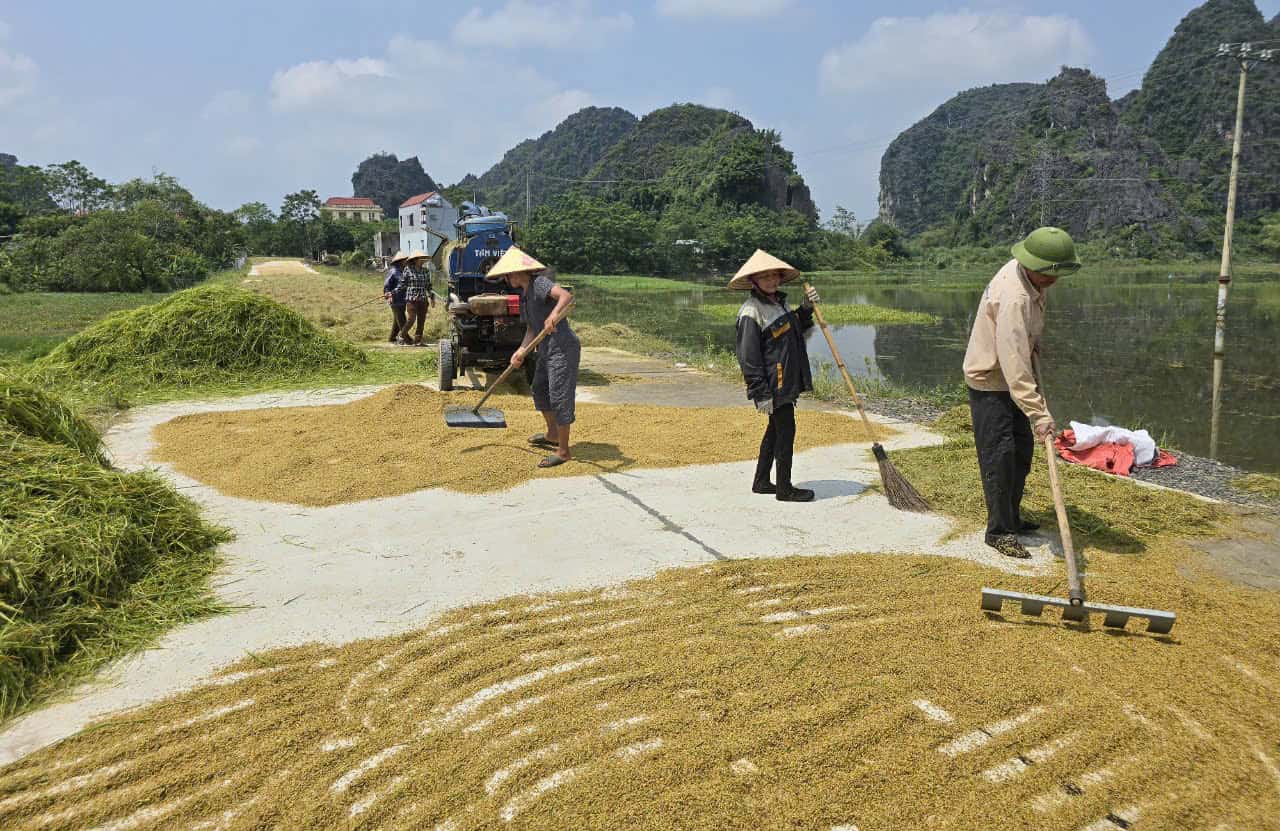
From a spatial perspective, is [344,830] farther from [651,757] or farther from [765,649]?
[765,649]

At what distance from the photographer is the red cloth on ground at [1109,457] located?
568 centimetres

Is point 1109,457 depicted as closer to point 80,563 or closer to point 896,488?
point 896,488

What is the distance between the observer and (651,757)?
7.57 feet

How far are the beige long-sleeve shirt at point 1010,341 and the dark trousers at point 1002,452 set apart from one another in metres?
0.08

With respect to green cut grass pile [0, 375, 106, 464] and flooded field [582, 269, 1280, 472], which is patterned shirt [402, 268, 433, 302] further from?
green cut grass pile [0, 375, 106, 464]

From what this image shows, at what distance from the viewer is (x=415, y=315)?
13.4m

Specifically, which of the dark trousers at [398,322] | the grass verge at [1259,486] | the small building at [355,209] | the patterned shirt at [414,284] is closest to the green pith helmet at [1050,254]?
the grass verge at [1259,486]

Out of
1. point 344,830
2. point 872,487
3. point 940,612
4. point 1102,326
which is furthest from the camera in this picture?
point 1102,326

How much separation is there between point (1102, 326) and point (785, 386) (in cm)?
1856

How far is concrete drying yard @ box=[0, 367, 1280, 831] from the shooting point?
2.15 metres

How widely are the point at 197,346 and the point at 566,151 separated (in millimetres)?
133015

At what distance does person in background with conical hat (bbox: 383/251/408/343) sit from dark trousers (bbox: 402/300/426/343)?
0.18 feet

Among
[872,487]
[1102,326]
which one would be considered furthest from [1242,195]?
[872,487]

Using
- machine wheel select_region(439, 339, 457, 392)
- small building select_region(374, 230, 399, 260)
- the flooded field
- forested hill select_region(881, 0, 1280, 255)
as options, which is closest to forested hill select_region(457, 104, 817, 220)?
small building select_region(374, 230, 399, 260)
